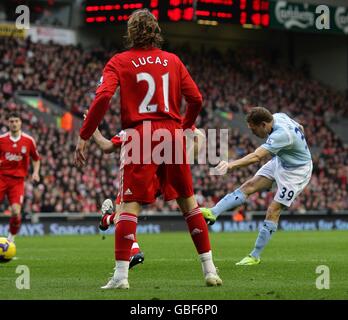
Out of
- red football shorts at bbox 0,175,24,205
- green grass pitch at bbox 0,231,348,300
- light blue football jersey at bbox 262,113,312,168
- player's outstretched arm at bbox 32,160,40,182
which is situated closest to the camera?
green grass pitch at bbox 0,231,348,300

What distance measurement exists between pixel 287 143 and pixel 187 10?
23.2 metres

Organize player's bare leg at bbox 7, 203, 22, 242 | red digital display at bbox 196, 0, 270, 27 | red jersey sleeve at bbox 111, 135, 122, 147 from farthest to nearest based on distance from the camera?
red digital display at bbox 196, 0, 270, 27
player's bare leg at bbox 7, 203, 22, 242
red jersey sleeve at bbox 111, 135, 122, 147

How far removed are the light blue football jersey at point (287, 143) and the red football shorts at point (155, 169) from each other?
299 centimetres

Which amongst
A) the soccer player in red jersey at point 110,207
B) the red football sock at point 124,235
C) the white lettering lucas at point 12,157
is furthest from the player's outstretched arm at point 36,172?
the red football sock at point 124,235

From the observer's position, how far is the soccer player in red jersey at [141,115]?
9.13 metres

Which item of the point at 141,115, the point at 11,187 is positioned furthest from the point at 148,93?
the point at 11,187

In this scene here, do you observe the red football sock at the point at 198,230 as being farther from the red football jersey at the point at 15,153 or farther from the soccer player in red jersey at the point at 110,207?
the red football jersey at the point at 15,153

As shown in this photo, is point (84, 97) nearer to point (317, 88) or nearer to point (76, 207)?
point (76, 207)

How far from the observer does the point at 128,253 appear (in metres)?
9.23

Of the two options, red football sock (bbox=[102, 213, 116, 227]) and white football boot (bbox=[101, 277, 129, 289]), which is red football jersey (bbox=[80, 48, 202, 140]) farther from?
red football sock (bbox=[102, 213, 116, 227])

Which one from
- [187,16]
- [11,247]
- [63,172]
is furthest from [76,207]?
[11,247]

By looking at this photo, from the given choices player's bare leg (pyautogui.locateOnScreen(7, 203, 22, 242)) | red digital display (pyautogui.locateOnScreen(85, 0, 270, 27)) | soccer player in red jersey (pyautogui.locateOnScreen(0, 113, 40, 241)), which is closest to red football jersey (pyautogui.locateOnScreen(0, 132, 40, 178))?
soccer player in red jersey (pyautogui.locateOnScreen(0, 113, 40, 241))

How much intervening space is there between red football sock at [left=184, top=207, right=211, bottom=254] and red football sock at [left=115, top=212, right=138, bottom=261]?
65 centimetres

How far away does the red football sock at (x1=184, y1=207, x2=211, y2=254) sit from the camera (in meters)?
9.55
